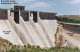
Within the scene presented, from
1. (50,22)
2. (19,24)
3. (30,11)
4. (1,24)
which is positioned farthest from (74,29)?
(1,24)

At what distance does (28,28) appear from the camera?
49562 millimetres

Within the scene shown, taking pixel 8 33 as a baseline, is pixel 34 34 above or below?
below

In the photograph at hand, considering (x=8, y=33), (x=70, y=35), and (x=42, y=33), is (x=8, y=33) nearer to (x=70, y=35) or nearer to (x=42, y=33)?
(x=42, y=33)

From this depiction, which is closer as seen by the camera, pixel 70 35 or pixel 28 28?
pixel 28 28

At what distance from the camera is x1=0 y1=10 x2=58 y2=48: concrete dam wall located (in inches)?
1742

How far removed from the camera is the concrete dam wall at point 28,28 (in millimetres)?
44247

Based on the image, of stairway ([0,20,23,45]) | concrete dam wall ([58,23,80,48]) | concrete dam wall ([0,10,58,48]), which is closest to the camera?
stairway ([0,20,23,45])

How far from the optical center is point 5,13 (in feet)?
150

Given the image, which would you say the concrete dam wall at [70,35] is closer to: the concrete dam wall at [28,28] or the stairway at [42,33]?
the concrete dam wall at [28,28]

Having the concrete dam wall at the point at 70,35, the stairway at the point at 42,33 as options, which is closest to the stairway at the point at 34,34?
the stairway at the point at 42,33

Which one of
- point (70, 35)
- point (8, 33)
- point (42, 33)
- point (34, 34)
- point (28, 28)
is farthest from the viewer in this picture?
point (70, 35)

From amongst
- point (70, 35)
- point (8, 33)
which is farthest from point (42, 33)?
point (8, 33)

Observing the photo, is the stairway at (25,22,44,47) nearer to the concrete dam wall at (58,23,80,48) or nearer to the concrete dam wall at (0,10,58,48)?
the concrete dam wall at (0,10,58,48)

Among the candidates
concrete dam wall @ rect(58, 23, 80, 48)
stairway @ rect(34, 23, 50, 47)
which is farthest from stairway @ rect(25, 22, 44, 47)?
concrete dam wall @ rect(58, 23, 80, 48)
